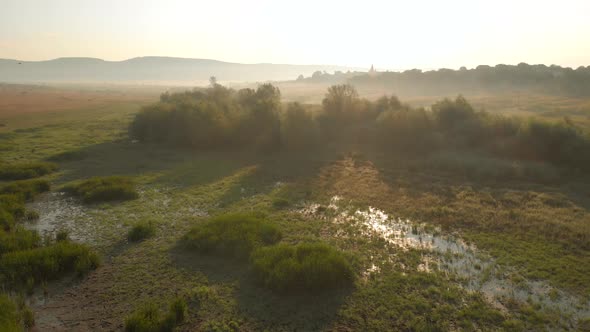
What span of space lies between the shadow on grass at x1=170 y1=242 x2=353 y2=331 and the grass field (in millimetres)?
57

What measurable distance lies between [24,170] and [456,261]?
117 ft

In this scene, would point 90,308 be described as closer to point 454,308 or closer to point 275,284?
point 275,284

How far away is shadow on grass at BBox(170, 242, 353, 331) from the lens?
37.8ft

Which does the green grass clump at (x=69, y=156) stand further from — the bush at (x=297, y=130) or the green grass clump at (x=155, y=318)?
the green grass clump at (x=155, y=318)

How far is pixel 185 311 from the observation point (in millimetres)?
11719

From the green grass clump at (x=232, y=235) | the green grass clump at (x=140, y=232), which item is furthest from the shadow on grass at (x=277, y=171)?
the green grass clump at (x=140, y=232)

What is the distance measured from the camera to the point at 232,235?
672 inches

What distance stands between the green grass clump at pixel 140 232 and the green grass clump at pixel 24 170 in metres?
18.3

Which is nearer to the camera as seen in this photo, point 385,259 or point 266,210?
point 385,259

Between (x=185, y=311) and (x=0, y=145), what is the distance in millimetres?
44551

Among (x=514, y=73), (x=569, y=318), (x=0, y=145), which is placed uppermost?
(x=514, y=73)

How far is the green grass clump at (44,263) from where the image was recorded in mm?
13508

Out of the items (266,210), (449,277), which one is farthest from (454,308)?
(266,210)

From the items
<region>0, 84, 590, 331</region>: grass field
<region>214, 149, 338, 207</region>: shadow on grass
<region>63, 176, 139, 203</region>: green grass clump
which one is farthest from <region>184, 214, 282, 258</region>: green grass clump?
<region>63, 176, 139, 203</region>: green grass clump
